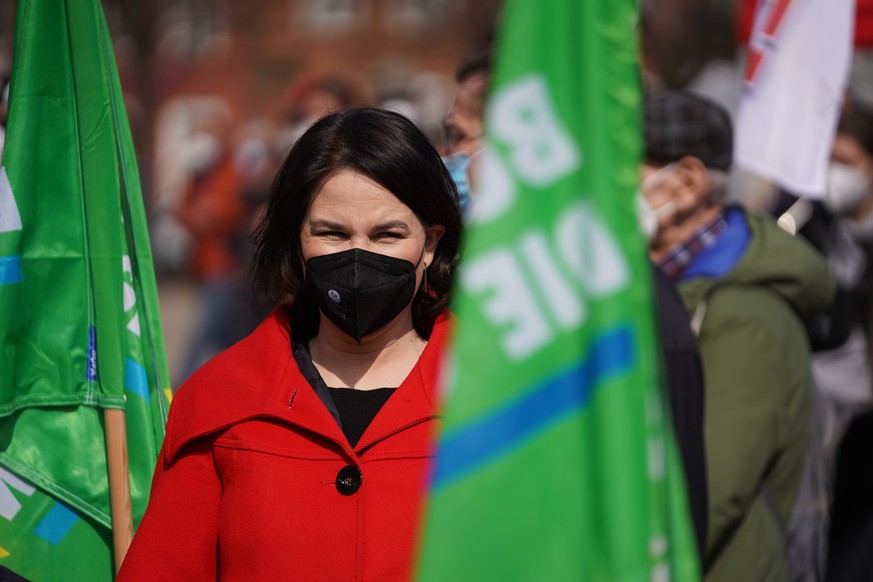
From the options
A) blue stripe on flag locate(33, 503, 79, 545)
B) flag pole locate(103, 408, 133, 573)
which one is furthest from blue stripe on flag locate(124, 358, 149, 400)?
blue stripe on flag locate(33, 503, 79, 545)

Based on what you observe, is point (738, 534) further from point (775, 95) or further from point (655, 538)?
point (775, 95)

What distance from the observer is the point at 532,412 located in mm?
1908

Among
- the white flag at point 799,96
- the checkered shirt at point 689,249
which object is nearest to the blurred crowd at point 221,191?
the checkered shirt at point 689,249

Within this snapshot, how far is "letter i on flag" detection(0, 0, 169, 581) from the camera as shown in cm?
293

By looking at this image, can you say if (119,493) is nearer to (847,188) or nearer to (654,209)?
(654,209)

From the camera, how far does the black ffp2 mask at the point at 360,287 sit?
104 inches

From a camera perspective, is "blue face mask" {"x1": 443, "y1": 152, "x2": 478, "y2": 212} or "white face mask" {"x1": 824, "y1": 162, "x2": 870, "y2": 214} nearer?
"blue face mask" {"x1": 443, "y1": 152, "x2": 478, "y2": 212}

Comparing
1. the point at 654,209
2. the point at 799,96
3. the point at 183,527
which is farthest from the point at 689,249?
the point at 183,527

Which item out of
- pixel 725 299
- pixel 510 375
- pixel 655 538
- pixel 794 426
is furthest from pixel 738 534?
pixel 510 375

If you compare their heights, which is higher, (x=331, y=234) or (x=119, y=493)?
(x=331, y=234)

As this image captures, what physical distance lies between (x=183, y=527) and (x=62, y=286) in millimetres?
762

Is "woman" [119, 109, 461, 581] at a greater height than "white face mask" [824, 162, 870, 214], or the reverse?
"woman" [119, 109, 461, 581]

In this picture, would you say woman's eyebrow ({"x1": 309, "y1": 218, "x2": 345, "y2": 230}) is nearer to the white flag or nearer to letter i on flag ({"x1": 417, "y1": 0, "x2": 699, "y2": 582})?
letter i on flag ({"x1": 417, "y1": 0, "x2": 699, "y2": 582})

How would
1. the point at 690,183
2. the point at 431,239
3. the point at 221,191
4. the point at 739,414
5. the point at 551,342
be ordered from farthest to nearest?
the point at 221,191
the point at 690,183
the point at 739,414
the point at 431,239
the point at 551,342
